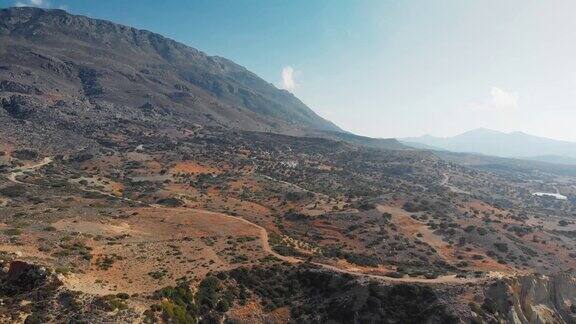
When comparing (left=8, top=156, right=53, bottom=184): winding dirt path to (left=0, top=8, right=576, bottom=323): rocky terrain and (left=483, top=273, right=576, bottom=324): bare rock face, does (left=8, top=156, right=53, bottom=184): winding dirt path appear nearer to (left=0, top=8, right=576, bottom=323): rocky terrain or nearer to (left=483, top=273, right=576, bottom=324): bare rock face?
(left=0, top=8, right=576, bottom=323): rocky terrain

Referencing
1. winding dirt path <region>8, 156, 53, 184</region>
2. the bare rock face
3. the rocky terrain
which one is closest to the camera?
the rocky terrain

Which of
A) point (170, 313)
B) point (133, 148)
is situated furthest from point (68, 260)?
point (133, 148)

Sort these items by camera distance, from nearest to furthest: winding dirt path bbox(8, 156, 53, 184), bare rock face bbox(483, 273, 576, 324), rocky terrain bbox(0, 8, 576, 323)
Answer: rocky terrain bbox(0, 8, 576, 323) → bare rock face bbox(483, 273, 576, 324) → winding dirt path bbox(8, 156, 53, 184)

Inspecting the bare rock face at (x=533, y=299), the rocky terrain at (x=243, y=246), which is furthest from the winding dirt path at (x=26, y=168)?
the bare rock face at (x=533, y=299)

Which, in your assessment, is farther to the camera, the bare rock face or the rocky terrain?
the bare rock face

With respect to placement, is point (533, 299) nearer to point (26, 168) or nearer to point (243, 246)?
point (243, 246)

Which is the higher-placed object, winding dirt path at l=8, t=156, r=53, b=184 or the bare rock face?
winding dirt path at l=8, t=156, r=53, b=184

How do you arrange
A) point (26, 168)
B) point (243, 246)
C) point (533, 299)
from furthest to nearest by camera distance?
point (26, 168)
point (243, 246)
point (533, 299)

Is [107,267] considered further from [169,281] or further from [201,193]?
[201,193]

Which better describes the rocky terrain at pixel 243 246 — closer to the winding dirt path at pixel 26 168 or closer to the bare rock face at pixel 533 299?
the bare rock face at pixel 533 299

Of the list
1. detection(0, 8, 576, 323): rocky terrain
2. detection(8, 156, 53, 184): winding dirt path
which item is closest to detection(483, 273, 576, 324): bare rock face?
detection(0, 8, 576, 323): rocky terrain

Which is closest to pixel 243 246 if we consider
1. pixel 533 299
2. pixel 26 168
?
pixel 533 299
